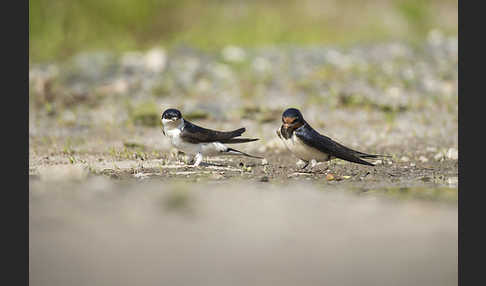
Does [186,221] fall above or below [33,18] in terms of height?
below

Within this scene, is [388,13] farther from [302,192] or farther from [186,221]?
[186,221]

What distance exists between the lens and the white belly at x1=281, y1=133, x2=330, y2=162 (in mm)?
4141

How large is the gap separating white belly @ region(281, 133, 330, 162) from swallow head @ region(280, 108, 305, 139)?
4 centimetres

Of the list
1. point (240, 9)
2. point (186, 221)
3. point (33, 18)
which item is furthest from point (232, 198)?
point (240, 9)

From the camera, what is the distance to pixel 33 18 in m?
10.2

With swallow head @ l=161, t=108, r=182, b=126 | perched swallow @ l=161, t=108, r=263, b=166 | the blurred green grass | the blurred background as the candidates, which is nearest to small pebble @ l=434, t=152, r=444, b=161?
the blurred background

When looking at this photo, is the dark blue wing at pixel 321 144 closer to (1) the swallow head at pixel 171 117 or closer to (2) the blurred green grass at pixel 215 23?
(1) the swallow head at pixel 171 117

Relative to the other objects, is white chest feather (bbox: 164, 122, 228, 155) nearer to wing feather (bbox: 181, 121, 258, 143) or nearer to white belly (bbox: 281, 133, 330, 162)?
wing feather (bbox: 181, 121, 258, 143)

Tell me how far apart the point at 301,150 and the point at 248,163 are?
699 mm

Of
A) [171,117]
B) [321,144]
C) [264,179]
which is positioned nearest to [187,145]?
[171,117]

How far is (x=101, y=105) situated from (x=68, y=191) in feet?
15.0

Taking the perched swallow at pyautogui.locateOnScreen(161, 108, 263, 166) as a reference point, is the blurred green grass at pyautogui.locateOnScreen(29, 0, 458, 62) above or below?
above

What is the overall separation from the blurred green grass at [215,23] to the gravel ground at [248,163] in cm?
87

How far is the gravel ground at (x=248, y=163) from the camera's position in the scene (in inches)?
104
